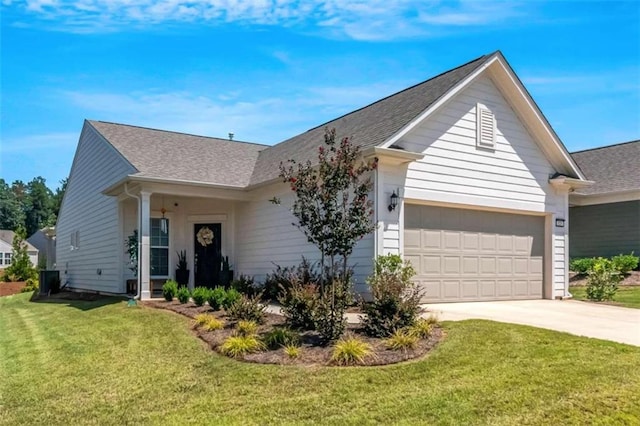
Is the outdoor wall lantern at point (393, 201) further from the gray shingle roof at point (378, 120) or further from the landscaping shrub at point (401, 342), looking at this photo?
the landscaping shrub at point (401, 342)

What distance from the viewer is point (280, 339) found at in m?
7.79

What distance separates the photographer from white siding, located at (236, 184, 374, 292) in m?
11.6

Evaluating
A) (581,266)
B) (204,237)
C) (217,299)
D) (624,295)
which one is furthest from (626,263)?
(217,299)

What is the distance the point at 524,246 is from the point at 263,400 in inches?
402

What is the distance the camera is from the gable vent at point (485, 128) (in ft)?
43.1

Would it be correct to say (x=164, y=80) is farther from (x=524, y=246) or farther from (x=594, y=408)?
(x=594, y=408)

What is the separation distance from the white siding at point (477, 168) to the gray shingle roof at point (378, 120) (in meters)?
0.41

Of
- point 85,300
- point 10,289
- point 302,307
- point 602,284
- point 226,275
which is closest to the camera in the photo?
point 302,307

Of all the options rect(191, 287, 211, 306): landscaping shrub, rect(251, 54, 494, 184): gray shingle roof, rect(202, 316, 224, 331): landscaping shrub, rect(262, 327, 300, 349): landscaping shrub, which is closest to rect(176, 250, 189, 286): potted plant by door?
rect(251, 54, 494, 184): gray shingle roof

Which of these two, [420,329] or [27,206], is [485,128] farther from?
[27,206]

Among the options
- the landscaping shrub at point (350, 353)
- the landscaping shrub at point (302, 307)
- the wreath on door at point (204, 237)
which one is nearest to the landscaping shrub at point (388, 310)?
the landscaping shrub at point (302, 307)

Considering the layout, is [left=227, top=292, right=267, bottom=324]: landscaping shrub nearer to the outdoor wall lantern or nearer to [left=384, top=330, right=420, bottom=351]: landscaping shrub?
[left=384, top=330, right=420, bottom=351]: landscaping shrub

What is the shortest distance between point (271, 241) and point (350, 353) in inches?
312

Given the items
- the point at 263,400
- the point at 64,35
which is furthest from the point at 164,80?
the point at 263,400
